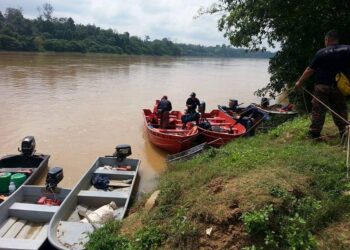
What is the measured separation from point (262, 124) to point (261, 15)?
3691mm

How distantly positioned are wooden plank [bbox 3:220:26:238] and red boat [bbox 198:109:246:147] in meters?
6.38

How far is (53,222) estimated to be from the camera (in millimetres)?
6637

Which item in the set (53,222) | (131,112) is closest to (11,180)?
(53,222)

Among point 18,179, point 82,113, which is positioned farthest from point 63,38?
point 18,179

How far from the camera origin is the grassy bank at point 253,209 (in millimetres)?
4422

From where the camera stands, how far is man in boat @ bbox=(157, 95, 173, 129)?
14055 mm

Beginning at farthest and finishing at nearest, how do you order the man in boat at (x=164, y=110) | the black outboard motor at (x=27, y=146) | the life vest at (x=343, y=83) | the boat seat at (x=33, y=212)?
1. the man in boat at (x=164, y=110)
2. the black outboard motor at (x=27, y=146)
3. the boat seat at (x=33, y=212)
4. the life vest at (x=343, y=83)

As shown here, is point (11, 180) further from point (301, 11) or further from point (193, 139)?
point (301, 11)

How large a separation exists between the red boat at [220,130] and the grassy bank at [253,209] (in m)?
5.38

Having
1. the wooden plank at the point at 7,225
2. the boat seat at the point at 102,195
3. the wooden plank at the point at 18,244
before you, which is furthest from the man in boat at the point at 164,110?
the wooden plank at the point at 18,244

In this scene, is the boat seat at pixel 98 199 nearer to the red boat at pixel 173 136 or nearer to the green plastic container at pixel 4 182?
the green plastic container at pixel 4 182

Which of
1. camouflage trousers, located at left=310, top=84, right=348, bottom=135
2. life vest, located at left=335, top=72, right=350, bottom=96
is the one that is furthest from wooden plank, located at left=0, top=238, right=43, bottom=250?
life vest, located at left=335, top=72, right=350, bottom=96

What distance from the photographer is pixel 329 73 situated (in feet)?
22.4

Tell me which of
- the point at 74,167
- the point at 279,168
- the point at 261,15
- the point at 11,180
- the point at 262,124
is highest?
the point at 261,15
